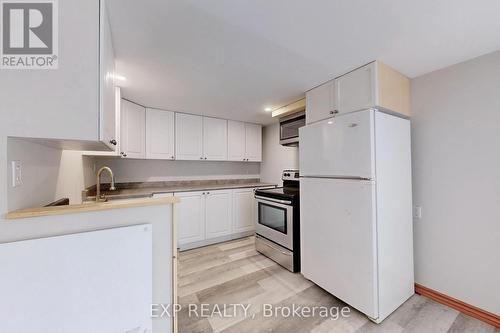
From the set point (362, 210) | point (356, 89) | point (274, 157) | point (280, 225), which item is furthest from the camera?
point (274, 157)

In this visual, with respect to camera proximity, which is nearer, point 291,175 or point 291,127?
point 291,127

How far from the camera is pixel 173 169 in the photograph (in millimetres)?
3547

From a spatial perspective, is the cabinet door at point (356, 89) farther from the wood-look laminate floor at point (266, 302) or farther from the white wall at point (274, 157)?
the wood-look laminate floor at point (266, 302)

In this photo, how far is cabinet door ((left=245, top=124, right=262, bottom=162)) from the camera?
3.91 metres

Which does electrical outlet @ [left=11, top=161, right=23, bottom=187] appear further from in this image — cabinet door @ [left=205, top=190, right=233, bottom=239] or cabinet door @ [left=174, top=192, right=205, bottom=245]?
cabinet door @ [left=205, top=190, right=233, bottom=239]

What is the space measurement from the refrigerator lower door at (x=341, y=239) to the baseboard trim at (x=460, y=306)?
780 millimetres

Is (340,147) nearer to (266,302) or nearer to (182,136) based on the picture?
(266,302)

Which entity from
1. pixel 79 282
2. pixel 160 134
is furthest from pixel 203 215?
pixel 79 282

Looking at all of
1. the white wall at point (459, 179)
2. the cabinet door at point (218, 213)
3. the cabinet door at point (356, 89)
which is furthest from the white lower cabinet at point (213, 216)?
the white wall at point (459, 179)

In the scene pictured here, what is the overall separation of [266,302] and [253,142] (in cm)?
277

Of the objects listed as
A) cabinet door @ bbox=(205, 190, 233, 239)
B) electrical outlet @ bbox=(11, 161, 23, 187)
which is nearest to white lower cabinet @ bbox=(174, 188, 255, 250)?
cabinet door @ bbox=(205, 190, 233, 239)

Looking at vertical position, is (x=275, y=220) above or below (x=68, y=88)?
below

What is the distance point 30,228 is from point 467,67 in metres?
3.14

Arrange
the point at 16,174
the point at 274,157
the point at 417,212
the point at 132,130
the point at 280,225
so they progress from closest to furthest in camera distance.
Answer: the point at 16,174 < the point at 417,212 < the point at 280,225 < the point at 132,130 < the point at 274,157
